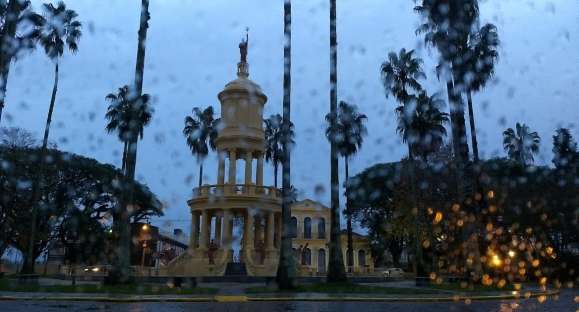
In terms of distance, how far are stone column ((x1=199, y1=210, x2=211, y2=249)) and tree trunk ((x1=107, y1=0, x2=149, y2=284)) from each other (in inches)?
635

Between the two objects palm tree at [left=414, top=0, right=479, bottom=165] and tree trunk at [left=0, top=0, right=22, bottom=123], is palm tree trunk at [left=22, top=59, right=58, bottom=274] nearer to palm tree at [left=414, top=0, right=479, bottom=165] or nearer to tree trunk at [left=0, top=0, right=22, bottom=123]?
tree trunk at [left=0, top=0, right=22, bottom=123]

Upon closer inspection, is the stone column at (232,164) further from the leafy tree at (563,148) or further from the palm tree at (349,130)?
the leafy tree at (563,148)

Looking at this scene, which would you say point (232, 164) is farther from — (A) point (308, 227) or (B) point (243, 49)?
(A) point (308, 227)

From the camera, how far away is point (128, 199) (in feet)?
69.5

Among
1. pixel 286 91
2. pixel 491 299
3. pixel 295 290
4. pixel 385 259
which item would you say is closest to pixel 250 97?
pixel 286 91

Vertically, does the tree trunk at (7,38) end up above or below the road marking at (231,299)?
above

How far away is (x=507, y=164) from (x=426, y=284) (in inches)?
1361

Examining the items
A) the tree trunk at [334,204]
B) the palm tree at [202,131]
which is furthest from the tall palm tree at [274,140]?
the tree trunk at [334,204]

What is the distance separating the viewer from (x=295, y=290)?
62.7ft

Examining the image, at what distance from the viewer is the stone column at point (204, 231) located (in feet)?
124

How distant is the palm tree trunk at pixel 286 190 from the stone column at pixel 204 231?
57.5 ft

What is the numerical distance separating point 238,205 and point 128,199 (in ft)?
52.7

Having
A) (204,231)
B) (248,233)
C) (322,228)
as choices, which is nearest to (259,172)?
(248,233)

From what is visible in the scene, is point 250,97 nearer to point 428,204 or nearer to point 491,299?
point 428,204
